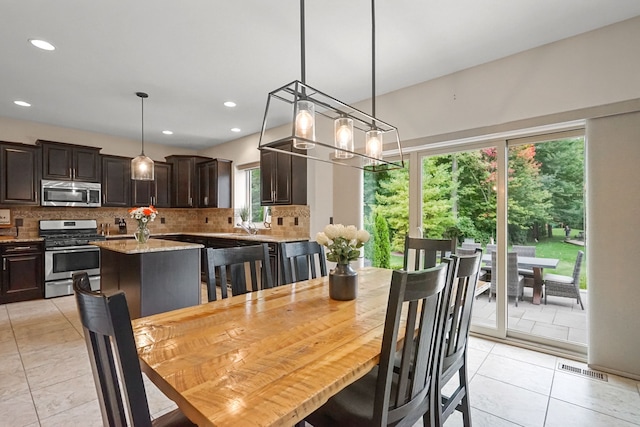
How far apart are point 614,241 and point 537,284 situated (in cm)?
77

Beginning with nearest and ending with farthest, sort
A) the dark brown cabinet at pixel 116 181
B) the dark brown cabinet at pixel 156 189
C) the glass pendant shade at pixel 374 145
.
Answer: the glass pendant shade at pixel 374 145
the dark brown cabinet at pixel 116 181
the dark brown cabinet at pixel 156 189

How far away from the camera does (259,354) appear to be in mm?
1055

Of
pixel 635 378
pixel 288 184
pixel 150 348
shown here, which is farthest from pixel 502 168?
pixel 150 348

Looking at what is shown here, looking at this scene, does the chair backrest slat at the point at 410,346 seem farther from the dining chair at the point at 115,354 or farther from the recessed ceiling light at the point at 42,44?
the recessed ceiling light at the point at 42,44

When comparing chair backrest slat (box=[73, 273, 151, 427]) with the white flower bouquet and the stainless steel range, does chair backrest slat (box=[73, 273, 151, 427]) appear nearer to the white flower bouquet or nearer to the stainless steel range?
the white flower bouquet

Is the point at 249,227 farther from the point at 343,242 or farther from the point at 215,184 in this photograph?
the point at 343,242

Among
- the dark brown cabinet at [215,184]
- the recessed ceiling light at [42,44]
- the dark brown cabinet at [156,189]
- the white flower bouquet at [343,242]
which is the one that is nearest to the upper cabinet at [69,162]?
the dark brown cabinet at [156,189]

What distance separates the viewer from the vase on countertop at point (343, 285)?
174 cm

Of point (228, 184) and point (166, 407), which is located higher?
point (228, 184)

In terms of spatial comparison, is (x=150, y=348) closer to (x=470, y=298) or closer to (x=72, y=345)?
(x=470, y=298)

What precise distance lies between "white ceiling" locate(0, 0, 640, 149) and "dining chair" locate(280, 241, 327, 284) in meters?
1.67

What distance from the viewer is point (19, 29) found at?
96.0 inches

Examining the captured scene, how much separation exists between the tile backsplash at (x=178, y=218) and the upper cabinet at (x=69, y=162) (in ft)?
2.12

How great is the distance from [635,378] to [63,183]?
698cm
